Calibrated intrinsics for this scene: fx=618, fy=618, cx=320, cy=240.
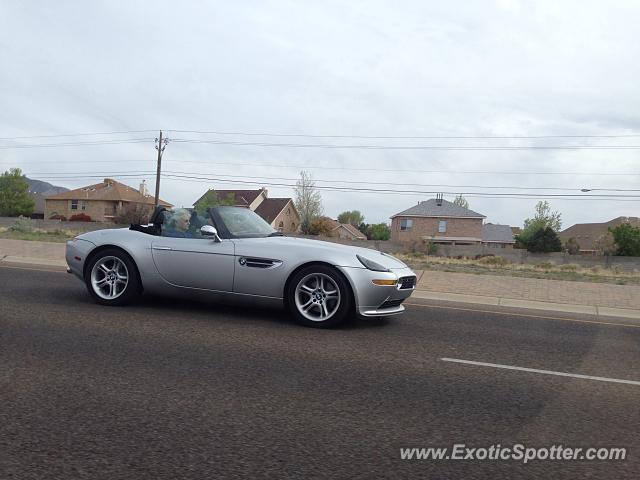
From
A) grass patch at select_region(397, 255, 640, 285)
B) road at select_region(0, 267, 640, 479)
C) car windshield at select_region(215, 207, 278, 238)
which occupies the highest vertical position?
car windshield at select_region(215, 207, 278, 238)

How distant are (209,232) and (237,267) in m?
0.52

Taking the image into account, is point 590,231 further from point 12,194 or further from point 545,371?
point 545,371

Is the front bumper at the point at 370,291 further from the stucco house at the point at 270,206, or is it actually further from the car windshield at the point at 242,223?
the stucco house at the point at 270,206

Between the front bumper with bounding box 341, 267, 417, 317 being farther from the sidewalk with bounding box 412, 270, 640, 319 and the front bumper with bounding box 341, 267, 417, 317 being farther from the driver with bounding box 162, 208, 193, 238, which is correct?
the sidewalk with bounding box 412, 270, 640, 319

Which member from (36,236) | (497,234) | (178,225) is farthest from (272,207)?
(178,225)

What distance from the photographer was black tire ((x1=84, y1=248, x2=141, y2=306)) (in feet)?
24.8

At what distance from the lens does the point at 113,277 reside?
303 inches

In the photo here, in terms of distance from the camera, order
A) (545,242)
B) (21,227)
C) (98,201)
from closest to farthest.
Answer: (21,227)
(545,242)
(98,201)

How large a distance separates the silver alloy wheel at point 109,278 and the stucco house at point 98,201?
65.5 m

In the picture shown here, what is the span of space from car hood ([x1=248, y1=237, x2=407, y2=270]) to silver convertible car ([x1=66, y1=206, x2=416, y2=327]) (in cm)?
1

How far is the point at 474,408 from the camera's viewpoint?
429 cm

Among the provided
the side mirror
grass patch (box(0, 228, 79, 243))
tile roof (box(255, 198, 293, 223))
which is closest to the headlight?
the side mirror

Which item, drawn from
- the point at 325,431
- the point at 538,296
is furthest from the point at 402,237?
the point at 325,431

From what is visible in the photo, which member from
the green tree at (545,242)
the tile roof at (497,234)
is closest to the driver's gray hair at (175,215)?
the green tree at (545,242)
